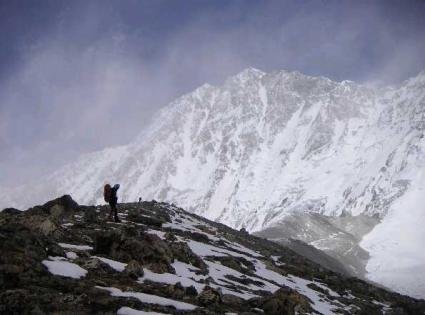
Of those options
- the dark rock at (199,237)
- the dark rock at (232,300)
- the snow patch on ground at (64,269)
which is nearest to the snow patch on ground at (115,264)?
the snow patch on ground at (64,269)

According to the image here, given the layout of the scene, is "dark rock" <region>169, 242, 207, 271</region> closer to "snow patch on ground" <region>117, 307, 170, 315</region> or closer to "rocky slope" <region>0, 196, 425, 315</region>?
"rocky slope" <region>0, 196, 425, 315</region>

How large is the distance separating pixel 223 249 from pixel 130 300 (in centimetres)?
2298

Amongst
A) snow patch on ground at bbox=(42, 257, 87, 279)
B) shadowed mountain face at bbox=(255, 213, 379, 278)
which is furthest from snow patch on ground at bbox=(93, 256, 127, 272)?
shadowed mountain face at bbox=(255, 213, 379, 278)

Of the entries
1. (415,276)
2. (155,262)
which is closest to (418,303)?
(155,262)

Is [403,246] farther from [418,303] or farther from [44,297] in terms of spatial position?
[44,297]

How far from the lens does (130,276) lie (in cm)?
1998

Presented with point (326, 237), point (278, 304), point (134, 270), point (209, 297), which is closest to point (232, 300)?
point (278, 304)

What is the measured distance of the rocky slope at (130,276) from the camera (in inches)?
622

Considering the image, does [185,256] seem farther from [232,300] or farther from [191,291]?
[191,291]

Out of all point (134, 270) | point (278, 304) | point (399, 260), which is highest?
point (399, 260)

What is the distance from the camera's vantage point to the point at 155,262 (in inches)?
898

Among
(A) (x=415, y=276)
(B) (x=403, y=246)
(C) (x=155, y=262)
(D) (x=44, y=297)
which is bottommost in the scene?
(D) (x=44, y=297)

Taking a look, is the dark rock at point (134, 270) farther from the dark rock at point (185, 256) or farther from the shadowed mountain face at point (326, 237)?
the shadowed mountain face at point (326, 237)

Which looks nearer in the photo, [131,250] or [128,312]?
[128,312]
